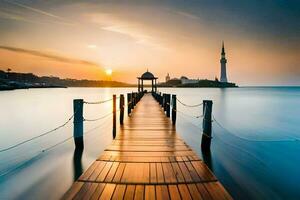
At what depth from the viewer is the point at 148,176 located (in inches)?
170

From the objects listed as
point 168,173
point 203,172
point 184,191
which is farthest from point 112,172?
point 203,172

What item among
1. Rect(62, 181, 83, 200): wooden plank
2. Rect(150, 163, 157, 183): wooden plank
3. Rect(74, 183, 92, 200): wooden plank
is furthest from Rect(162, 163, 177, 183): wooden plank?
Rect(62, 181, 83, 200): wooden plank

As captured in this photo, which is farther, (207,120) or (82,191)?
(207,120)

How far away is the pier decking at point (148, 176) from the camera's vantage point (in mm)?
3584

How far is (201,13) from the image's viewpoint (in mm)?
20328

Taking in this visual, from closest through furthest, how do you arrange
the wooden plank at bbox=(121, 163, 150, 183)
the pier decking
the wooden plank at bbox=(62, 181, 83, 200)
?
the wooden plank at bbox=(62, 181, 83, 200), the pier decking, the wooden plank at bbox=(121, 163, 150, 183)

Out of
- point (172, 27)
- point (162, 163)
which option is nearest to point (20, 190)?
point (162, 163)

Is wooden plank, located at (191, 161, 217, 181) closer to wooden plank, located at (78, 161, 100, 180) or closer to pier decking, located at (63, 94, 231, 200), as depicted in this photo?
pier decking, located at (63, 94, 231, 200)

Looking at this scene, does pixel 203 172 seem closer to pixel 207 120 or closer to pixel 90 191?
pixel 90 191

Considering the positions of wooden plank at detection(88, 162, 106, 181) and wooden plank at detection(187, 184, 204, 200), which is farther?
wooden plank at detection(88, 162, 106, 181)

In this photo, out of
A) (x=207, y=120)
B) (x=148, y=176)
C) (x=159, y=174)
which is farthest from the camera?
(x=207, y=120)

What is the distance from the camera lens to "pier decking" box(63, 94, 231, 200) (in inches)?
141

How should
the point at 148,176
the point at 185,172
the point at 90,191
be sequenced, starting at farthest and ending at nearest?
the point at 185,172, the point at 148,176, the point at 90,191

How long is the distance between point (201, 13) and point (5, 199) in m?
19.4
